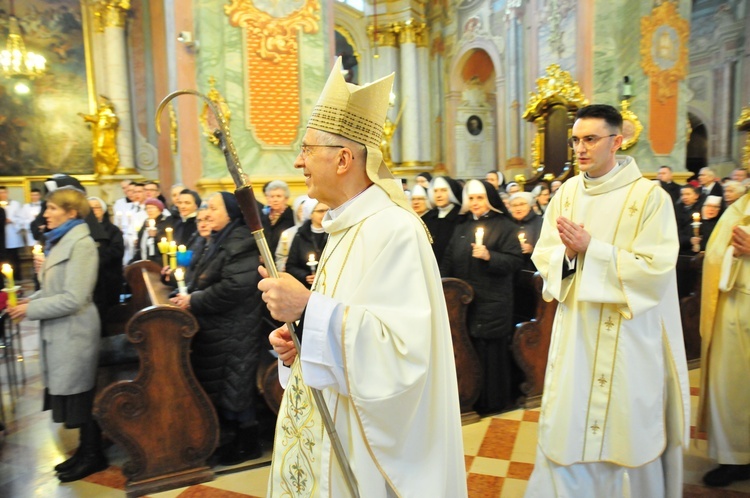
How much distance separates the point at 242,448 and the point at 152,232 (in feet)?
11.7

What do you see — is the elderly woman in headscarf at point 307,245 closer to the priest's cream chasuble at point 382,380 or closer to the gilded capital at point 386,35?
the priest's cream chasuble at point 382,380

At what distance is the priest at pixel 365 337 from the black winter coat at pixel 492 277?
252 centimetres

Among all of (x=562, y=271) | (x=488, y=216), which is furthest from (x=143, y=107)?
(x=562, y=271)

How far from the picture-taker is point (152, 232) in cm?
653

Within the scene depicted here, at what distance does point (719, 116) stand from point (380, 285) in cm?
1884

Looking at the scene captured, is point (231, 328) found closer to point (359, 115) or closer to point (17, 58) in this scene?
point (359, 115)

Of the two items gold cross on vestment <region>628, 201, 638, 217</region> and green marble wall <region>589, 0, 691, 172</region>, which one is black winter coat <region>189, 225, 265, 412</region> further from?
green marble wall <region>589, 0, 691, 172</region>

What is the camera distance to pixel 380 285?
160 centimetres

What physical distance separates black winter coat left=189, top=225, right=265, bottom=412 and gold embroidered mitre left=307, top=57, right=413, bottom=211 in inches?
80.7

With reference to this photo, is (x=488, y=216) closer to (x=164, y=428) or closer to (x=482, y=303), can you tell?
(x=482, y=303)

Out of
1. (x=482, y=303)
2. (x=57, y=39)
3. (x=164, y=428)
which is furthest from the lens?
(x=57, y=39)

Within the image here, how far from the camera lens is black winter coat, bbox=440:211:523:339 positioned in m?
4.22

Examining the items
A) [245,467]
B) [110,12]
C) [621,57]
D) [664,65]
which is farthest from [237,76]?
[664,65]

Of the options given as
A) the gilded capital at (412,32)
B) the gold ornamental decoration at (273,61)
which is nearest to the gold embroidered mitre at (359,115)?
the gold ornamental decoration at (273,61)
